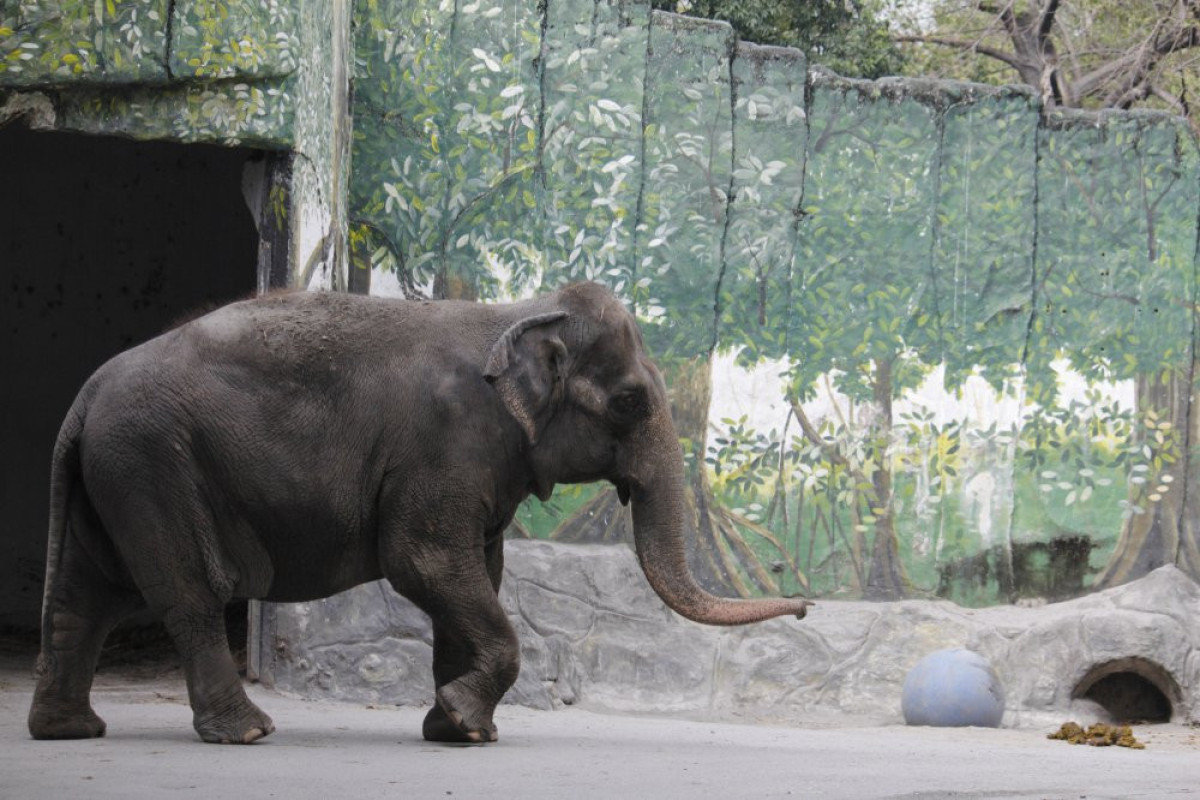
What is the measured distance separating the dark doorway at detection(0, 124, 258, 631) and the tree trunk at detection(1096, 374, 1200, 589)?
19.1 feet

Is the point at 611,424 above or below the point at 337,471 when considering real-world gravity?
above

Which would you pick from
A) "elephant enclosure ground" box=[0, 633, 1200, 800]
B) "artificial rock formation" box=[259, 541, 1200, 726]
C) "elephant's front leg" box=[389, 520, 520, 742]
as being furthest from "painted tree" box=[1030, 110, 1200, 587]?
"elephant's front leg" box=[389, 520, 520, 742]

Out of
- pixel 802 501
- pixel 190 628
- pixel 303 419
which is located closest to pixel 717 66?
pixel 802 501

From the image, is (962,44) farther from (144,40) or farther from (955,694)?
(144,40)

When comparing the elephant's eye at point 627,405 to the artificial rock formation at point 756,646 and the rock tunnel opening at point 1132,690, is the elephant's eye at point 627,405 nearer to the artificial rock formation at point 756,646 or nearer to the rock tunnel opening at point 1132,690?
the artificial rock formation at point 756,646

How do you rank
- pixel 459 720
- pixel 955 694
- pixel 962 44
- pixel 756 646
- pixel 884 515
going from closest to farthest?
1. pixel 459 720
2. pixel 955 694
3. pixel 756 646
4. pixel 884 515
5. pixel 962 44

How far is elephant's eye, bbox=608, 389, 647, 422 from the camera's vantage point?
6.81 metres

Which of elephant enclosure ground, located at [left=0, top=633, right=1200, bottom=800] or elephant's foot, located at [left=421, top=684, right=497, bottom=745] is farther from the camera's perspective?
elephant's foot, located at [left=421, top=684, right=497, bottom=745]

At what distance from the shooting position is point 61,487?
663 cm

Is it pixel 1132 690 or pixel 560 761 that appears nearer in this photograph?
pixel 560 761

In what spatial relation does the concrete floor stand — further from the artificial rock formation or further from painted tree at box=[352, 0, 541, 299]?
painted tree at box=[352, 0, 541, 299]

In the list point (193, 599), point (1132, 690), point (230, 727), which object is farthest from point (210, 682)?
point (1132, 690)

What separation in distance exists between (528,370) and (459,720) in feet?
4.25

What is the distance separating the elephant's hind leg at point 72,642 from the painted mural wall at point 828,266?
11.4 feet
